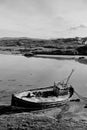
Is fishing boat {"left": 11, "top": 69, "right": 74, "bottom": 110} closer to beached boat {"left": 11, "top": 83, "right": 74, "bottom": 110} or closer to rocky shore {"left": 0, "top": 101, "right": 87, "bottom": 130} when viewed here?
beached boat {"left": 11, "top": 83, "right": 74, "bottom": 110}

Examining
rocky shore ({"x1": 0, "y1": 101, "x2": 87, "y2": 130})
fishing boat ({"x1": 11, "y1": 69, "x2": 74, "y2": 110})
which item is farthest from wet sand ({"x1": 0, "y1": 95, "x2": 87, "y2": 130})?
fishing boat ({"x1": 11, "y1": 69, "x2": 74, "y2": 110})

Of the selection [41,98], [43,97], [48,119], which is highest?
[41,98]

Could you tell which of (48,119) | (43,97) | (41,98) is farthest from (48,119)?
(43,97)

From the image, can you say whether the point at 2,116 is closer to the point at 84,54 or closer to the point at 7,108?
the point at 7,108

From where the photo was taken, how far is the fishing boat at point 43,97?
101 feet

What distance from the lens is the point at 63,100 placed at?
33.5 metres

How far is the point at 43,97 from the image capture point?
34.4 meters

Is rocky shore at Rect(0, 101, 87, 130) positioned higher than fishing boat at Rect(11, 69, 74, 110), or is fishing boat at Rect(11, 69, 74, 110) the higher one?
fishing boat at Rect(11, 69, 74, 110)

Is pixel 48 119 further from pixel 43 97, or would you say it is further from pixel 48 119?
pixel 43 97

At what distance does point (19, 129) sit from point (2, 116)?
525 cm

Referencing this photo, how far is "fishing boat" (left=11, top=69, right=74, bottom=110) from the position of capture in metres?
30.7

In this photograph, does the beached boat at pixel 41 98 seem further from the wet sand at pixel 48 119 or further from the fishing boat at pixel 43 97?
the wet sand at pixel 48 119

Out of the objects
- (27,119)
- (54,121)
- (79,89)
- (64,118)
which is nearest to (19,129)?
(27,119)

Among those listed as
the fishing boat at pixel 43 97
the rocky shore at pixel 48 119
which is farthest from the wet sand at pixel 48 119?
the fishing boat at pixel 43 97
